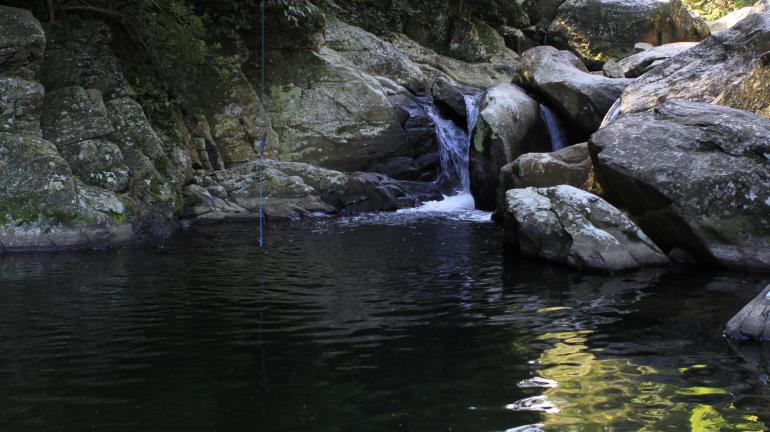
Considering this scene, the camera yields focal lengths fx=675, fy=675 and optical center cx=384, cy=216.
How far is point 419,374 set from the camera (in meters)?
5.50

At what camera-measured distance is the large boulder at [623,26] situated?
2625 cm

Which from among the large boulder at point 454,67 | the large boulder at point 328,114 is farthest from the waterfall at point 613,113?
the large boulder at point 454,67

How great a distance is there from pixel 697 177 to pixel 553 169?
4218mm

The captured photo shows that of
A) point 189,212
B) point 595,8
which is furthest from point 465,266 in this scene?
point 595,8

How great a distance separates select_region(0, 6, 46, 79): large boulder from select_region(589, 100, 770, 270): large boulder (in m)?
11.2

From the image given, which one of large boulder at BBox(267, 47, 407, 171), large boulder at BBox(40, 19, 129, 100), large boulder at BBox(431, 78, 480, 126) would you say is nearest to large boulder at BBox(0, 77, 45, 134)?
large boulder at BBox(40, 19, 129, 100)

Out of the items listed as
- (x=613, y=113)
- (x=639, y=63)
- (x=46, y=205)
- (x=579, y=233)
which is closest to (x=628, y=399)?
(x=579, y=233)

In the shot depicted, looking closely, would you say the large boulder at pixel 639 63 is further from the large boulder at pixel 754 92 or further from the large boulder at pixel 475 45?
the large boulder at pixel 475 45

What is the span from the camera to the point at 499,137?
17.2 m

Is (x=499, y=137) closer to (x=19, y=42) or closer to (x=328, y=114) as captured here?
(x=328, y=114)

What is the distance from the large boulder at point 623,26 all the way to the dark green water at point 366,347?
61.8ft

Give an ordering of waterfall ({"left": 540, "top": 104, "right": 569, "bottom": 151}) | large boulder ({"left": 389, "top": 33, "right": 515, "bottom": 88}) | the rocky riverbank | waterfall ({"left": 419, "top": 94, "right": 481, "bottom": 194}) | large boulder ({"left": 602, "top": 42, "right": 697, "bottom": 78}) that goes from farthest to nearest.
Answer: large boulder ({"left": 389, "top": 33, "right": 515, "bottom": 88}) → waterfall ({"left": 419, "top": 94, "right": 481, "bottom": 194}) → large boulder ({"left": 602, "top": 42, "right": 697, "bottom": 78}) → waterfall ({"left": 540, "top": 104, "right": 569, "bottom": 151}) → the rocky riverbank

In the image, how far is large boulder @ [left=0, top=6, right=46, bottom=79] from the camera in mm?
13617

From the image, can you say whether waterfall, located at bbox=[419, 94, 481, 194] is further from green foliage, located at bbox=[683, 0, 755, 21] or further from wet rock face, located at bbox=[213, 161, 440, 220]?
green foliage, located at bbox=[683, 0, 755, 21]
